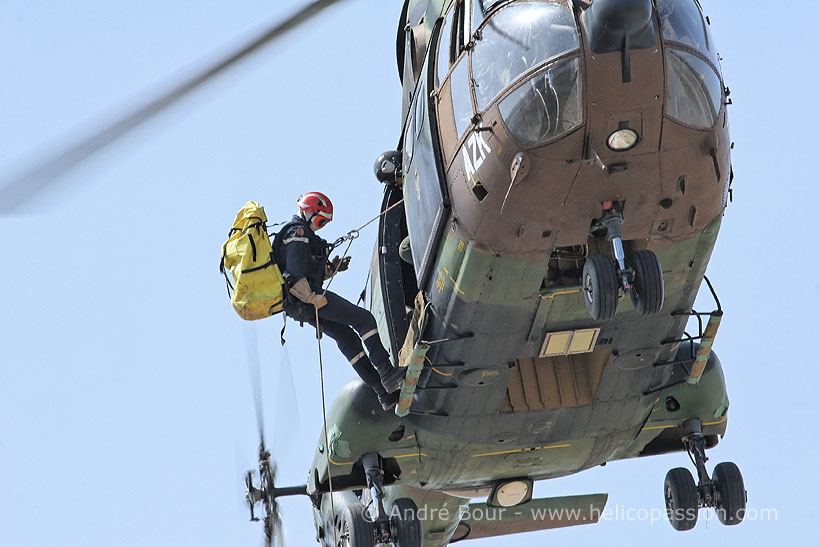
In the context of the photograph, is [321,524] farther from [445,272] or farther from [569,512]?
[445,272]

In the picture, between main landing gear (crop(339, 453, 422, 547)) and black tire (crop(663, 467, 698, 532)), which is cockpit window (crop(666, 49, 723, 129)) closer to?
black tire (crop(663, 467, 698, 532))

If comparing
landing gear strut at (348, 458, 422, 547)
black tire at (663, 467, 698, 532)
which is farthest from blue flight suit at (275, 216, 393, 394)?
black tire at (663, 467, 698, 532)

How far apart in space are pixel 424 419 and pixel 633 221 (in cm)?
376

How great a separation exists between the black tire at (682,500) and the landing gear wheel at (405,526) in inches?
108

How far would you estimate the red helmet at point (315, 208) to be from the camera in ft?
43.0

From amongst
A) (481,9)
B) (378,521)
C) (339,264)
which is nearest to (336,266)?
(339,264)

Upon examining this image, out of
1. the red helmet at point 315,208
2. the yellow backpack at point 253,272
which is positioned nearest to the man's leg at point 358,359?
the yellow backpack at point 253,272

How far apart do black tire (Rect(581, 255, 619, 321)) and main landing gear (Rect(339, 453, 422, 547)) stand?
3.61 meters

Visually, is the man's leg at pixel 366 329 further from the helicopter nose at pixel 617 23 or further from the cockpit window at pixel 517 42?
the helicopter nose at pixel 617 23

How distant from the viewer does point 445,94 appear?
37.7 ft

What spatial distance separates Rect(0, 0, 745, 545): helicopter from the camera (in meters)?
10.3

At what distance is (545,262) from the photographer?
37.2ft

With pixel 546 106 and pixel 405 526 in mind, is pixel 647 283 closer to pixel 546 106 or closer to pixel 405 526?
pixel 546 106

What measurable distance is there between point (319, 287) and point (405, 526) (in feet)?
8.56
